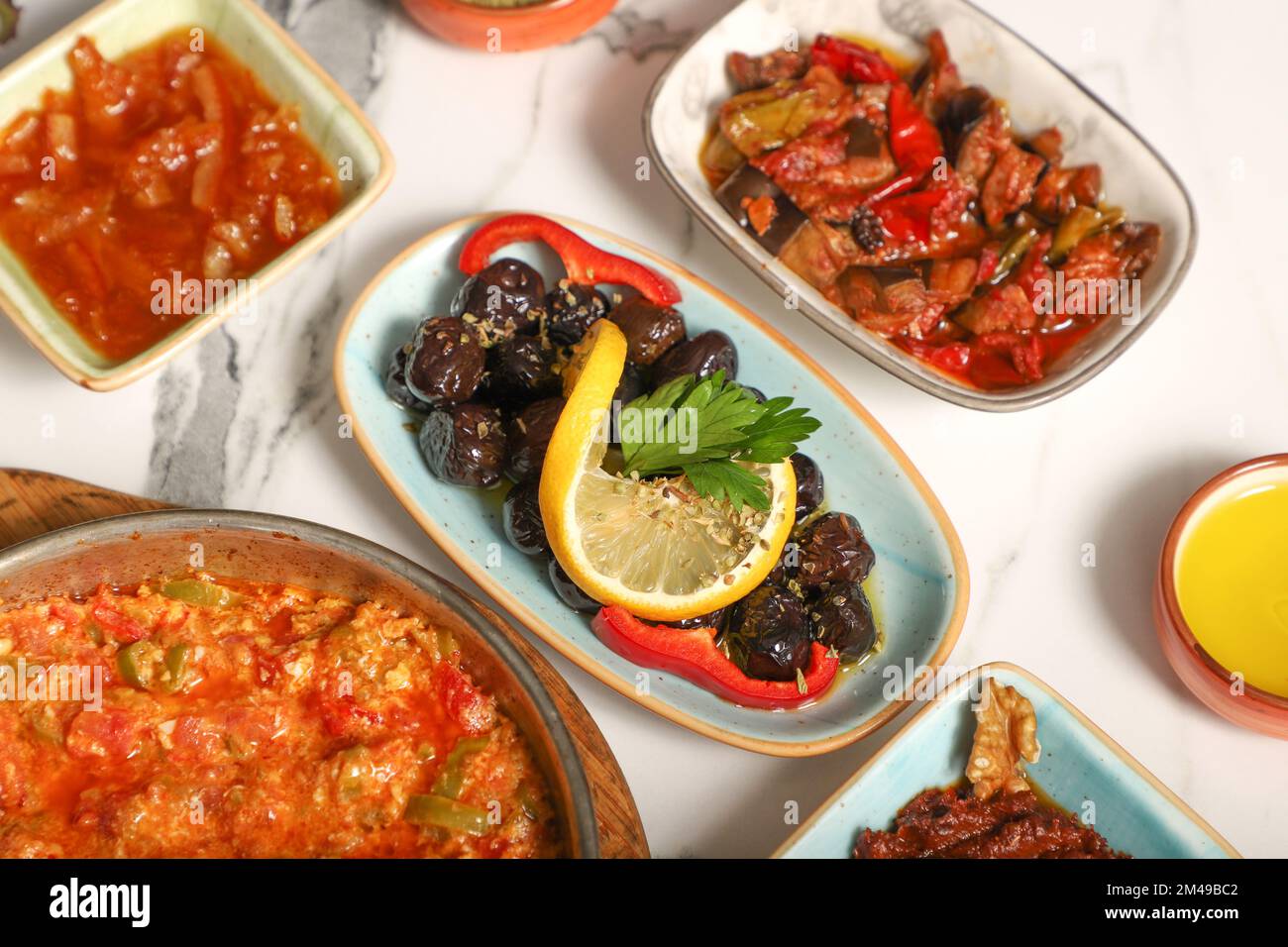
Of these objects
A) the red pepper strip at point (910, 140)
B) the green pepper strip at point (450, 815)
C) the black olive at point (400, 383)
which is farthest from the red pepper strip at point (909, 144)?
the green pepper strip at point (450, 815)

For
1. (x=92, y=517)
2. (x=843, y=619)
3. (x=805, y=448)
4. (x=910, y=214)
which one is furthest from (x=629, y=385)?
(x=92, y=517)

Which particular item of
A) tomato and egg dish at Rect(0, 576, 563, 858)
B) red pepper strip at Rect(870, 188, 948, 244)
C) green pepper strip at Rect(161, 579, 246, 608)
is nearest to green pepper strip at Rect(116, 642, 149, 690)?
tomato and egg dish at Rect(0, 576, 563, 858)

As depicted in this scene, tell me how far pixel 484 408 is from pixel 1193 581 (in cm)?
191

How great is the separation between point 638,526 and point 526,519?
297 mm

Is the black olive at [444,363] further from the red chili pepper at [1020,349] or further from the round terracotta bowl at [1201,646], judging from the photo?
the round terracotta bowl at [1201,646]

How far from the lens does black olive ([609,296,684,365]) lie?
10.3ft

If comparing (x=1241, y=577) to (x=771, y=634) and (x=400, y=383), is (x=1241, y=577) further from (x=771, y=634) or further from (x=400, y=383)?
(x=400, y=383)

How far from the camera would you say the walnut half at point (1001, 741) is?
284cm

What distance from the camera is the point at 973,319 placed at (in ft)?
10.9

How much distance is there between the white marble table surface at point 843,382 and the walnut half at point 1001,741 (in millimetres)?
263

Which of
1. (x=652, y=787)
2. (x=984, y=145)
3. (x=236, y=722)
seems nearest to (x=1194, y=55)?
(x=984, y=145)

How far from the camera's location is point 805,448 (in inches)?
128

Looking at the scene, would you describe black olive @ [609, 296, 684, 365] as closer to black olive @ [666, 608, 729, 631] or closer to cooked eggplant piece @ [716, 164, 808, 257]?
cooked eggplant piece @ [716, 164, 808, 257]

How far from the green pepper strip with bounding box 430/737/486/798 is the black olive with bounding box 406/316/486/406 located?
0.91 meters
